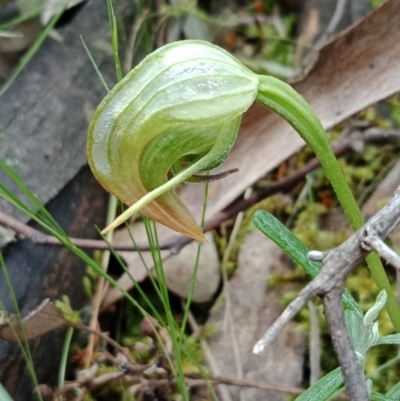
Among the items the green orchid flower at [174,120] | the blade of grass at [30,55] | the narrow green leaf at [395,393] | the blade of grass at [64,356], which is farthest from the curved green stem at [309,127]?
the blade of grass at [30,55]

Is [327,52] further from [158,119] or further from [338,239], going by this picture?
[158,119]

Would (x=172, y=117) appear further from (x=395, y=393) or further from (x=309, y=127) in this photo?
(x=395, y=393)

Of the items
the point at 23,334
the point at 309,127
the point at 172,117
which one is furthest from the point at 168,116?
the point at 23,334

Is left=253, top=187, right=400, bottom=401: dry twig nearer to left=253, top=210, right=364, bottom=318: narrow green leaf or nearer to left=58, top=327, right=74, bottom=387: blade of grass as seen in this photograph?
left=253, top=210, right=364, bottom=318: narrow green leaf

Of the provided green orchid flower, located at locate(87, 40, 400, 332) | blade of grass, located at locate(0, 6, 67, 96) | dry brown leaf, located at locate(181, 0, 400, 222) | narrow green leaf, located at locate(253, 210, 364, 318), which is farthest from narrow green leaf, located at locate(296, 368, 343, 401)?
blade of grass, located at locate(0, 6, 67, 96)

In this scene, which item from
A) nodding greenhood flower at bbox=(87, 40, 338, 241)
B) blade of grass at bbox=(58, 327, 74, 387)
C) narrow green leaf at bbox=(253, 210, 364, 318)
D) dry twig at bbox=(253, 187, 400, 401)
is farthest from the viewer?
blade of grass at bbox=(58, 327, 74, 387)

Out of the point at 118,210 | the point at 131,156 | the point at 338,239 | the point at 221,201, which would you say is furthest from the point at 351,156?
the point at 131,156

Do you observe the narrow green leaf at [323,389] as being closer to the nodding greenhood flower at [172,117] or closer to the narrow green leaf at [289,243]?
the narrow green leaf at [289,243]
